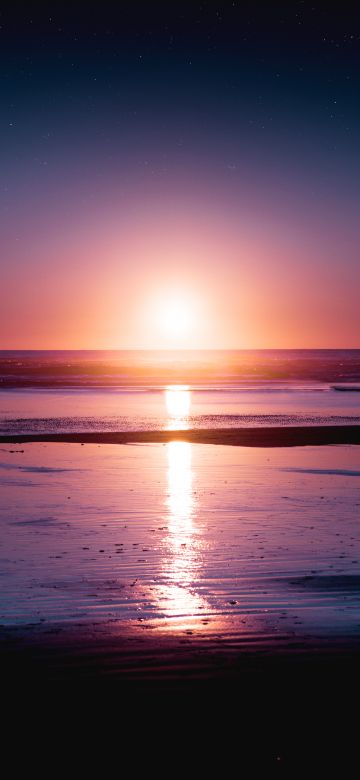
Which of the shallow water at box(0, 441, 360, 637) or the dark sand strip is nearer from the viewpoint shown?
the shallow water at box(0, 441, 360, 637)

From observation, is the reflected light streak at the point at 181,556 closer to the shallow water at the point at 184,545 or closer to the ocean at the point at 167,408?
the shallow water at the point at 184,545

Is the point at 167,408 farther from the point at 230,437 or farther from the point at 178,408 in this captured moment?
the point at 230,437

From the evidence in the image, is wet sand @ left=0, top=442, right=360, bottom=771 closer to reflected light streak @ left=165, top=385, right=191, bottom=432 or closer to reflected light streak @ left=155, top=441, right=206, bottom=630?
reflected light streak @ left=155, top=441, right=206, bottom=630

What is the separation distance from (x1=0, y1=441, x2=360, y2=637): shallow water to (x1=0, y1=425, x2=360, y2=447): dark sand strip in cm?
480

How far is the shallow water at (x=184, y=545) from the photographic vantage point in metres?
7.98

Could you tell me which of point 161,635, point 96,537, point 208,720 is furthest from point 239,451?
point 208,720

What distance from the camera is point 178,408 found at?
1522 inches

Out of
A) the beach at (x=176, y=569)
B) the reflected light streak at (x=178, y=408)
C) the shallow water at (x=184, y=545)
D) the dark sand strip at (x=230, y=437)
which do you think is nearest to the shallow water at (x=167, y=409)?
the reflected light streak at (x=178, y=408)

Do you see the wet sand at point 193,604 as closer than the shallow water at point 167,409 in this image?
Yes

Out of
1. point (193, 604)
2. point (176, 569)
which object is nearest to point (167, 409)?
point (176, 569)

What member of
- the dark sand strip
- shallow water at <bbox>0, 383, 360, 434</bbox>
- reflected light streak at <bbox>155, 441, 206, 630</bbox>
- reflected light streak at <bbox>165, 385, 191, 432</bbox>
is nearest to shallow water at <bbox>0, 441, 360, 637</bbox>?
reflected light streak at <bbox>155, 441, 206, 630</bbox>

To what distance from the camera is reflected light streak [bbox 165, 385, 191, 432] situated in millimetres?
29750

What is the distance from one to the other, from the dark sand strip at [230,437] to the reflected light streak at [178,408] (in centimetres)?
186

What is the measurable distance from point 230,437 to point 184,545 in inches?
572
